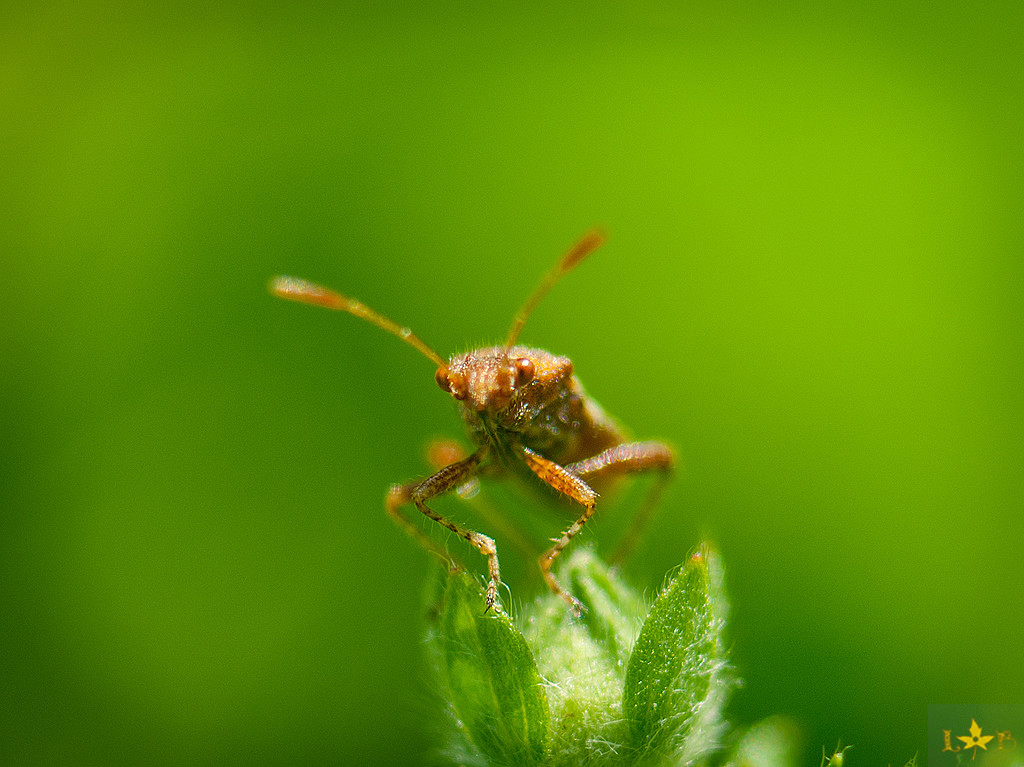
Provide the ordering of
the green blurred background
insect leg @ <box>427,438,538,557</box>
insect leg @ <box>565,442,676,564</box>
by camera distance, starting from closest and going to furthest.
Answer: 1. insect leg @ <box>565,442,676,564</box>
2. insect leg @ <box>427,438,538,557</box>
3. the green blurred background

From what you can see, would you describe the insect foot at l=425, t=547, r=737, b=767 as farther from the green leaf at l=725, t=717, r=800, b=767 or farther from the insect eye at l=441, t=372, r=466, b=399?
the insect eye at l=441, t=372, r=466, b=399

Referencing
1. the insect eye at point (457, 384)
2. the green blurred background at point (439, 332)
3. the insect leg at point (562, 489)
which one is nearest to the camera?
the insect leg at point (562, 489)

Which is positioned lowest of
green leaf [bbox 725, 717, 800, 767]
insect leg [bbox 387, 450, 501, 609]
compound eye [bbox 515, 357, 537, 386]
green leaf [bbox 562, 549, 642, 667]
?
green leaf [bbox 725, 717, 800, 767]

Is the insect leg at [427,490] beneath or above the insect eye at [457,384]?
beneath

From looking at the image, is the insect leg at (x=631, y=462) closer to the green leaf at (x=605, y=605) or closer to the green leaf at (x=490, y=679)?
the green leaf at (x=605, y=605)

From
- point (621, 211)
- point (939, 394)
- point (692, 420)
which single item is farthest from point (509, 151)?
point (939, 394)

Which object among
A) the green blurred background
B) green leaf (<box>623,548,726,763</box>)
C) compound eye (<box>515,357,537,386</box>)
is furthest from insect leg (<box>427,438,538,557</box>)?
green leaf (<box>623,548,726,763</box>)

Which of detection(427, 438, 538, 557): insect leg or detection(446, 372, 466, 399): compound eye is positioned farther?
detection(427, 438, 538, 557): insect leg

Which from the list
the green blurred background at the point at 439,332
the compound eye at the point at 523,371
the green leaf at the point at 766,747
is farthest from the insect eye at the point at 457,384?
the green leaf at the point at 766,747

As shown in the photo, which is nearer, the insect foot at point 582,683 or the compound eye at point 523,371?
the insect foot at point 582,683
